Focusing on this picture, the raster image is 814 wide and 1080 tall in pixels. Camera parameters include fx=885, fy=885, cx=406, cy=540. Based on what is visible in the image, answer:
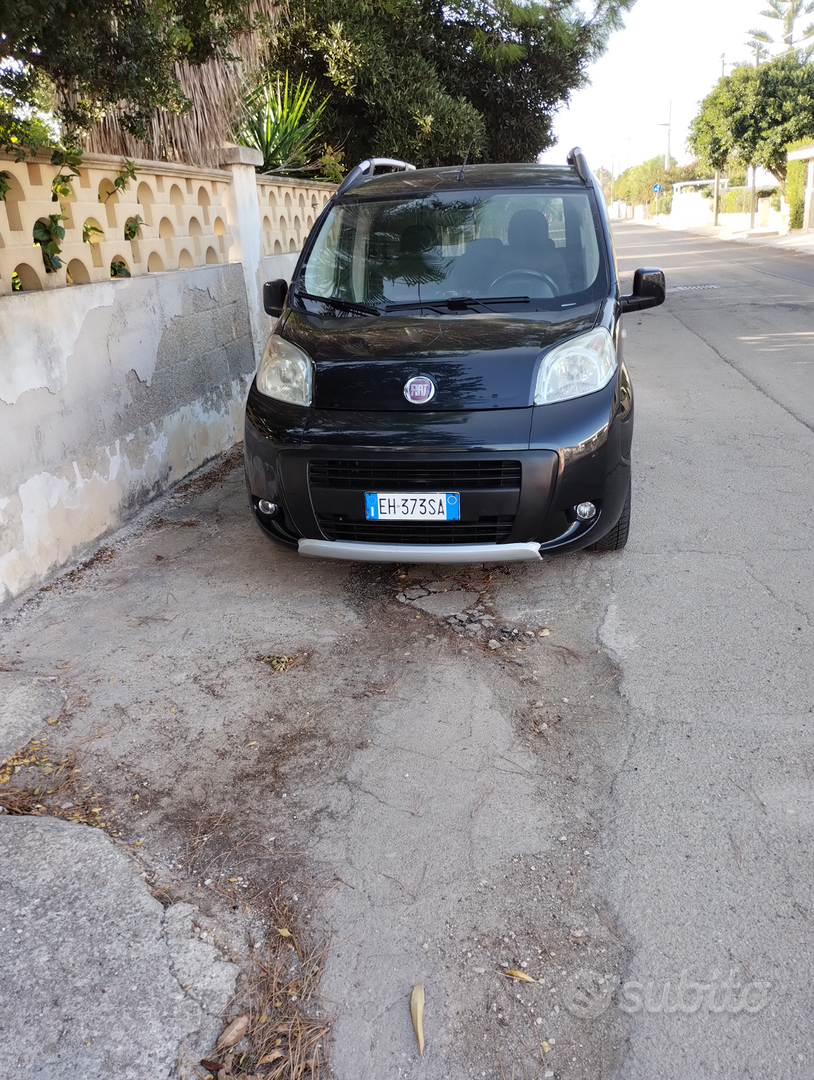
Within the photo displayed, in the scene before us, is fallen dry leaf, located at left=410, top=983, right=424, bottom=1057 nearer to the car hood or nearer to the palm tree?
the car hood

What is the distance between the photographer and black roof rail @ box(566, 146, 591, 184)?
492 cm

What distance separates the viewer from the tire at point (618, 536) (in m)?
4.36

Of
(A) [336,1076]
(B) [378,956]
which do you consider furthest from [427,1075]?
(B) [378,956]

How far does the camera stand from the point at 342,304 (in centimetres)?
446

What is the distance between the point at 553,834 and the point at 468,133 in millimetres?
10705

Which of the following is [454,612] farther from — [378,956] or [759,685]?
[378,956]

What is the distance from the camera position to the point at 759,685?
128 inches

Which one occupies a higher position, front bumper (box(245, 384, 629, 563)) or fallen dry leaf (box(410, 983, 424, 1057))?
front bumper (box(245, 384, 629, 563))

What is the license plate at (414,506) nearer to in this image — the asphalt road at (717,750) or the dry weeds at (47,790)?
the asphalt road at (717,750)

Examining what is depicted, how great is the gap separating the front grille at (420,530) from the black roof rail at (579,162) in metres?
2.28

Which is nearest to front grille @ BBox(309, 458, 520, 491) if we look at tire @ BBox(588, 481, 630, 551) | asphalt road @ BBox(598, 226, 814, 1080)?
asphalt road @ BBox(598, 226, 814, 1080)

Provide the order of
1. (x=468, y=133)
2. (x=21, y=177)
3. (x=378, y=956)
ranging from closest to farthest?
(x=378, y=956) → (x=21, y=177) → (x=468, y=133)

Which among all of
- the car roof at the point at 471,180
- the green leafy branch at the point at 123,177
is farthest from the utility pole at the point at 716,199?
the green leafy branch at the point at 123,177

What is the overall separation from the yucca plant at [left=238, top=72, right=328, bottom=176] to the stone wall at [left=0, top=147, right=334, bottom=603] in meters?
2.41
